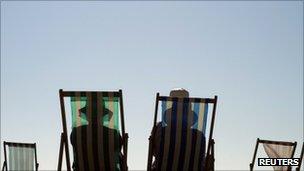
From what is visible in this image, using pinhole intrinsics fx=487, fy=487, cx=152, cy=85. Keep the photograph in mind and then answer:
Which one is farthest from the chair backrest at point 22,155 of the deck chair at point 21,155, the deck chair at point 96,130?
the deck chair at point 96,130

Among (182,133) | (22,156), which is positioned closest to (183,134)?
(182,133)

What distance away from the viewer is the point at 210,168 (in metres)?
5.40

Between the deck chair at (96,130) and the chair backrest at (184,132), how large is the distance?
47 cm

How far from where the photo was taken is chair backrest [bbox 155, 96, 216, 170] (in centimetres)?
512

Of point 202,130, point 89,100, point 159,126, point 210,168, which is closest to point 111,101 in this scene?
point 89,100

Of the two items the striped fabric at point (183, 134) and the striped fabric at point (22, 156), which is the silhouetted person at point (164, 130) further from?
the striped fabric at point (22, 156)

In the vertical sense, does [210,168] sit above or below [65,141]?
below

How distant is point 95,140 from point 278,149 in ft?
10.4

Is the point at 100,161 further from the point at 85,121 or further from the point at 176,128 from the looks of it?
the point at 176,128

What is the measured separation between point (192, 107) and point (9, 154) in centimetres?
353

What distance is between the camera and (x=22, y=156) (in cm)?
733

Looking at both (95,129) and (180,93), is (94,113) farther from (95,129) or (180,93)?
(180,93)

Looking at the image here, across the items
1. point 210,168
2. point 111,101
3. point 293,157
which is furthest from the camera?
point 293,157

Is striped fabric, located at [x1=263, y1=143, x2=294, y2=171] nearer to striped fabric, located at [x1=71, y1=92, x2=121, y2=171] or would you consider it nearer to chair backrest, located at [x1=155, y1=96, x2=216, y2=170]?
chair backrest, located at [x1=155, y1=96, x2=216, y2=170]
